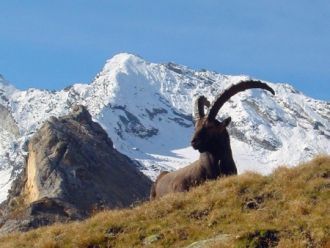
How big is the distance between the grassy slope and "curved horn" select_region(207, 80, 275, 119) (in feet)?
17.0

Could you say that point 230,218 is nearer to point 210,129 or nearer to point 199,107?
point 210,129

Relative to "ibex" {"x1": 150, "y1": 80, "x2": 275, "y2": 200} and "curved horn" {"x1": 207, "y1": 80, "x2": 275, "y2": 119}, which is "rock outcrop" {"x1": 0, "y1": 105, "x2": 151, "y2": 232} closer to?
"curved horn" {"x1": 207, "y1": 80, "x2": 275, "y2": 119}

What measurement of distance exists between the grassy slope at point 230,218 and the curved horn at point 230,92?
517 cm

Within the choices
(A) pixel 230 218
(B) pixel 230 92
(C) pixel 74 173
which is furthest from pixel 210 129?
(C) pixel 74 173

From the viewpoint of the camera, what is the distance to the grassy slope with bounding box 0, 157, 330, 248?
46.6 feet

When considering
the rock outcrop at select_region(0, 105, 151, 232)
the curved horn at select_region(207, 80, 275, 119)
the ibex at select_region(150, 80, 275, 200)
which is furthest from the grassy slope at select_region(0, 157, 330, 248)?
the rock outcrop at select_region(0, 105, 151, 232)

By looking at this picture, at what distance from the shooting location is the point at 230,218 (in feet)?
51.9

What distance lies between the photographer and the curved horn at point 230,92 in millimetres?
23562

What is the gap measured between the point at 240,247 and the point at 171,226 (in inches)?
94.8

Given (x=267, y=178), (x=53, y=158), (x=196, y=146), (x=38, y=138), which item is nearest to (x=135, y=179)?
(x=53, y=158)

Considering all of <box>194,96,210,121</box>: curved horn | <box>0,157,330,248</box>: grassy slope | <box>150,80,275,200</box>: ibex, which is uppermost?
<box>194,96,210,121</box>: curved horn

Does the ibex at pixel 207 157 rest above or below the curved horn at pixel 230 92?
below

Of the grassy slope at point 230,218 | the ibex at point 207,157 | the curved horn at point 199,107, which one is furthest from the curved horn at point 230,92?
the grassy slope at point 230,218

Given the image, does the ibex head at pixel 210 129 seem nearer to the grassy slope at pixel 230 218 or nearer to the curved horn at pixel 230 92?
the curved horn at pixel 230 92
